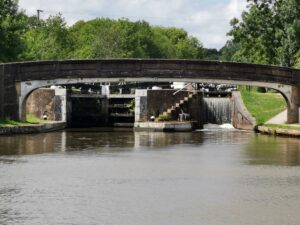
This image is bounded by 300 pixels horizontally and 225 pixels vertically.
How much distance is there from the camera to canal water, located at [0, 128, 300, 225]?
20.8 m

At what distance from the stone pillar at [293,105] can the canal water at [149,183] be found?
11341 mm

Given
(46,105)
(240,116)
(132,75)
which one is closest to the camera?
(132,75)

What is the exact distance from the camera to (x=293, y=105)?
53.8 metres

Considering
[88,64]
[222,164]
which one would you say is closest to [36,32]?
[88,64]

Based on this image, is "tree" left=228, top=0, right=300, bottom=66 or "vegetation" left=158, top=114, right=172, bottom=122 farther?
"tree" left=228, top=0, right=300, bottom=66

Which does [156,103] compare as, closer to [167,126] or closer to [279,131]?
[167,126]

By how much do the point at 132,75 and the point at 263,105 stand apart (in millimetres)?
12487

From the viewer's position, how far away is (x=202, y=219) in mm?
20359

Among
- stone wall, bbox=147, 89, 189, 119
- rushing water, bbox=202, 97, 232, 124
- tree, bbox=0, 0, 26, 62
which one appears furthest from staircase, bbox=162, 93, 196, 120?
tree, bbox=0, 0, 26, 62

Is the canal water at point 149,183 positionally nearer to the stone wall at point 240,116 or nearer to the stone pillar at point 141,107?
A: the stone wall at point 240,116

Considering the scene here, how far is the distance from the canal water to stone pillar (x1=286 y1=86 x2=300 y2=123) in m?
11.3

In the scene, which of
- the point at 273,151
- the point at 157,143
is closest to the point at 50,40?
the point at 157,143

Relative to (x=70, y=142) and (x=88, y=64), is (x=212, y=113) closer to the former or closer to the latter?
(x=88, y=64)

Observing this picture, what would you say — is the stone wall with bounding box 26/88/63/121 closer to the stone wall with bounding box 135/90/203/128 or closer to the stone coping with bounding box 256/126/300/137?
the stone wall with bounding box 135/90/203/128
